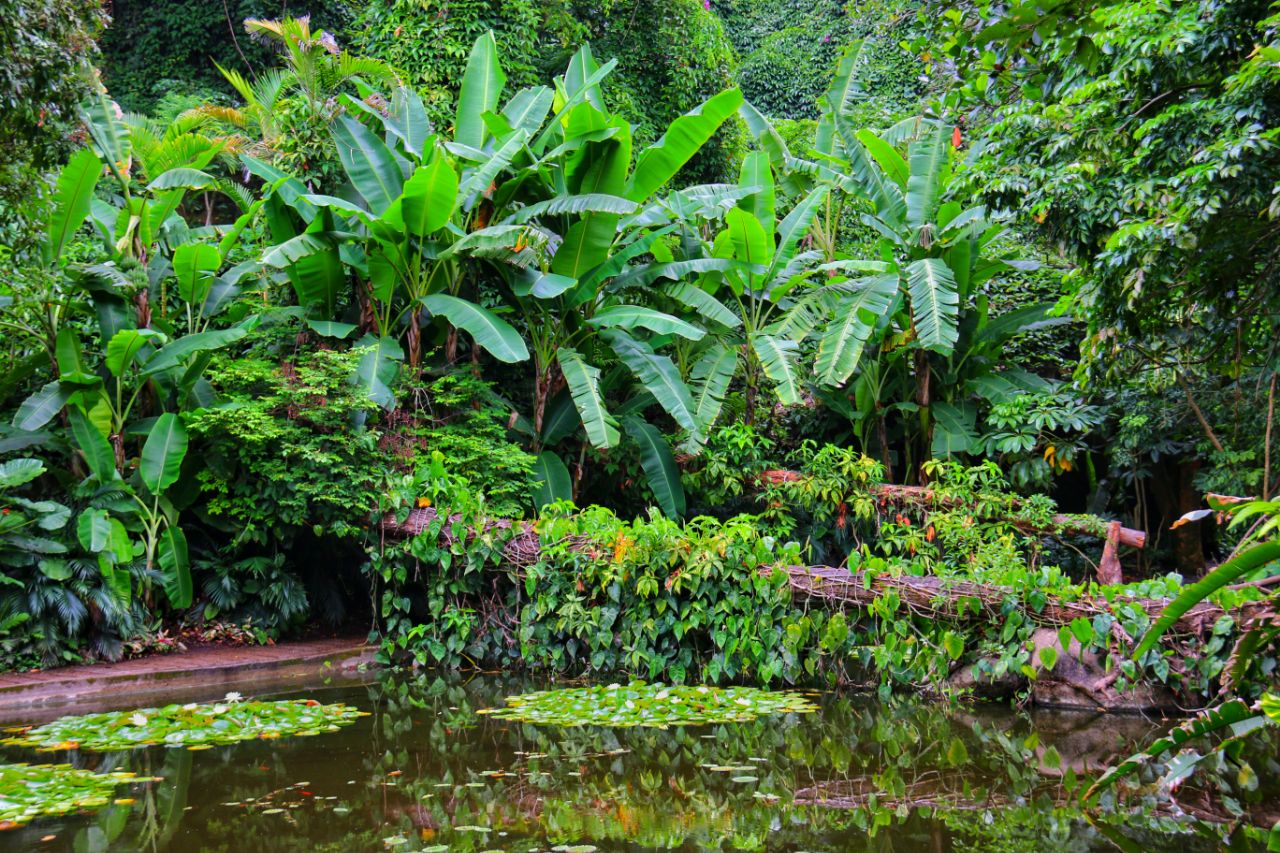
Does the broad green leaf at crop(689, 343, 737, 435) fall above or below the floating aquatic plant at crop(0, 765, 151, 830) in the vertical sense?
above

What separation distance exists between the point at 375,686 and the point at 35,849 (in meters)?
3.80

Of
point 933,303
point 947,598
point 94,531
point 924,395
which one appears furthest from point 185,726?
point 924,395

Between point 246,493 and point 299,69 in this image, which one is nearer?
point 246,493

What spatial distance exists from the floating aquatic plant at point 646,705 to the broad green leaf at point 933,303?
3.92 m

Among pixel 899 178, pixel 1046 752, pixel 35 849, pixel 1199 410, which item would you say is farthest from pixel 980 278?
pixel 35 849

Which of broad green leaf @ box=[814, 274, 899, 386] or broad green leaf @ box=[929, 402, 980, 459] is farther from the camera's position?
broad green leaf @ box=[929, 402, 980, 459]

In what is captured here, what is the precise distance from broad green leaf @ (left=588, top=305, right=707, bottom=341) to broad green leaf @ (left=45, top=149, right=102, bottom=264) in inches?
172

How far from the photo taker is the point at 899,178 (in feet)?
35.9

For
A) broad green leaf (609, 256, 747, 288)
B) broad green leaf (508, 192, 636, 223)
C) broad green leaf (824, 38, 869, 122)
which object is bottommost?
broad green leaf (609, 256, 747, 288)

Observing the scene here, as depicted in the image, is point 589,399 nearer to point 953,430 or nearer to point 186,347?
point 186,347

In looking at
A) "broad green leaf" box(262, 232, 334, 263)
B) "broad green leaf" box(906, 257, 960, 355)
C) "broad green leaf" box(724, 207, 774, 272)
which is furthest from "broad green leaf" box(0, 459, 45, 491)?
"broad green leaf" box(906, 257, 960, 355)

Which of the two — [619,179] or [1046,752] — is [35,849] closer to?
[1046,752]

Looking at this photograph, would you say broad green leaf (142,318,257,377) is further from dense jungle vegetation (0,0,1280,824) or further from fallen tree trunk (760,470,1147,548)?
fallen tree trunk (760,470,1147,548)

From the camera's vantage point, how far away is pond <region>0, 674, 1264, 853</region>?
4016 mm
